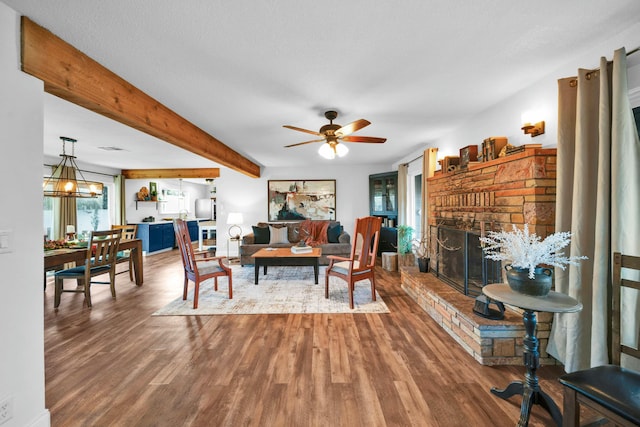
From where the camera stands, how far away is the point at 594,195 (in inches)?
72.6

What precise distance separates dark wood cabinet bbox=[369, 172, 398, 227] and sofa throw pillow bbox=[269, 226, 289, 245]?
2.43 m

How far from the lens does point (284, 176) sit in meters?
7.33

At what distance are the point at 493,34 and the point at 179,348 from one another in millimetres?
3388

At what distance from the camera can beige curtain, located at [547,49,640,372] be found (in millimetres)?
1646

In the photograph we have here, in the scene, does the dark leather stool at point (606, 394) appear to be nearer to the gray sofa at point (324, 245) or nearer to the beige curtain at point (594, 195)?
the beige curtain at point (594, 195)

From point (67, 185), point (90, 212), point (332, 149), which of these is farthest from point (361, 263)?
point (90, 212)

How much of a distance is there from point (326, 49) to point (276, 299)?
295cm

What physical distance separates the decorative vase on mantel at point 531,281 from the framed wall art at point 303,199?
5736 mm

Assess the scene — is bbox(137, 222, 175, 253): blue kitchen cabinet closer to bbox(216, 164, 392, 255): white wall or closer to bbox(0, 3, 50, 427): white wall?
bbox(216, 164, 392, 255): white wall

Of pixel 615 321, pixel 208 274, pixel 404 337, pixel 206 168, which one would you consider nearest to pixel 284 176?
pixel 206 168

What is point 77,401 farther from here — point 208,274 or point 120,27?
point 120,27

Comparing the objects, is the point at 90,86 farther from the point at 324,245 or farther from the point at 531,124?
the point at 324,245

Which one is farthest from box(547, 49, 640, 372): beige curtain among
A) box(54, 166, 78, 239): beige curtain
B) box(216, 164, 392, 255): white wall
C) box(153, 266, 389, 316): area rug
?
box(54, 166, 78, 239): beige curtain

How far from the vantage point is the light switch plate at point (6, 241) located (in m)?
1.32
